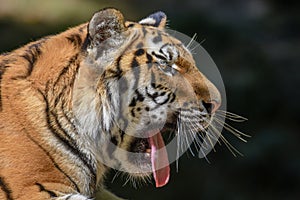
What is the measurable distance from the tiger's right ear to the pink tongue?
14.6 inches

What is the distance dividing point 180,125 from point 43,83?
46 centimetres

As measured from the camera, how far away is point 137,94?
7.72 feet

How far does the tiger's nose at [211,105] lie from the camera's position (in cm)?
241

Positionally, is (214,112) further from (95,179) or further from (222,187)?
(222,187)

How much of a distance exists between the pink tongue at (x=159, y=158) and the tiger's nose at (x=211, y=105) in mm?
175

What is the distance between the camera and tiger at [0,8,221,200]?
224 cm

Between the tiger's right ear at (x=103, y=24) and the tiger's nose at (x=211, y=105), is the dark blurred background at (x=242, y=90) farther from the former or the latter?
the tiger's right ear at (x=103, y=24)

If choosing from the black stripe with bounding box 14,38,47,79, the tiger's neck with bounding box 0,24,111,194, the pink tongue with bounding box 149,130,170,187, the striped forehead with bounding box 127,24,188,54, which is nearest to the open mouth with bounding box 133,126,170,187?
the pink tongue with bounding box 149,130,170,187

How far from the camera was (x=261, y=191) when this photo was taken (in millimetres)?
5484

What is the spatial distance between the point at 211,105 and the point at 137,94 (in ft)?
0.81

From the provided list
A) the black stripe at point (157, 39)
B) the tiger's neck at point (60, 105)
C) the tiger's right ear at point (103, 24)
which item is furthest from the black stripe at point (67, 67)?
the black stripe at point (157, 39)

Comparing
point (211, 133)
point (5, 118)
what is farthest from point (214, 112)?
point (5, 118)

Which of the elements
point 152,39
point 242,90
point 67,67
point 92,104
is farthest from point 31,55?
point 242,90

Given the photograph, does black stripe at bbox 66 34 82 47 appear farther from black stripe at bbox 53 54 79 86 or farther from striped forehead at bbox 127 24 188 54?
striped forehead at bbox 127 24 188 54
